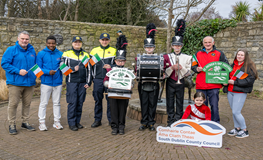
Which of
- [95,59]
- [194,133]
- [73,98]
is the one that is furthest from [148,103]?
[73,98]

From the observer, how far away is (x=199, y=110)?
4.28 metres

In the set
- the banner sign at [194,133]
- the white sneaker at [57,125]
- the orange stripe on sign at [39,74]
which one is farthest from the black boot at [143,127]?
the orange stripe on sign at [39,74]

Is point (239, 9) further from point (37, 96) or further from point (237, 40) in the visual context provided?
point (37, 96)

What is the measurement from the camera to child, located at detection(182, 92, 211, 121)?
4.20m

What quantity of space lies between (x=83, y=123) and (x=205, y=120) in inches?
114

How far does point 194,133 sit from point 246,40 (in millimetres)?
8192

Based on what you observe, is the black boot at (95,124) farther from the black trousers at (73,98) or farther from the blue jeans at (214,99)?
the blue jeans at (214,99)

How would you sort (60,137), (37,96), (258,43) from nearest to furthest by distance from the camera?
1. (60,137)
2. (37,96)
3. (258,43)

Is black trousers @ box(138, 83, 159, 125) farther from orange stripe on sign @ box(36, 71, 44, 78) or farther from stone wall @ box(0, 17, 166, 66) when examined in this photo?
stone wall @ box(0, 17, 166, 66)

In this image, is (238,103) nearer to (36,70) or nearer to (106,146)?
(106,146)

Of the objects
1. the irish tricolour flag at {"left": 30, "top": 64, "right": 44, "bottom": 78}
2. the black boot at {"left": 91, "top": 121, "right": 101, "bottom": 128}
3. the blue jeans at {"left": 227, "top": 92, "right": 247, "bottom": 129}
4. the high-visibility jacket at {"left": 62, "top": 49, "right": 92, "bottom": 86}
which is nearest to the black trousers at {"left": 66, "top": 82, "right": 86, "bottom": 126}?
the high-visibility jacket at {"left": 62, "top": 49, "right": 92, "bottom": 86}

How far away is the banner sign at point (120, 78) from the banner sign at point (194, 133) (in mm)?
1057

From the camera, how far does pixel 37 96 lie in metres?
8.71

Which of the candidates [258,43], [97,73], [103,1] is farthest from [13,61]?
[103,1]
